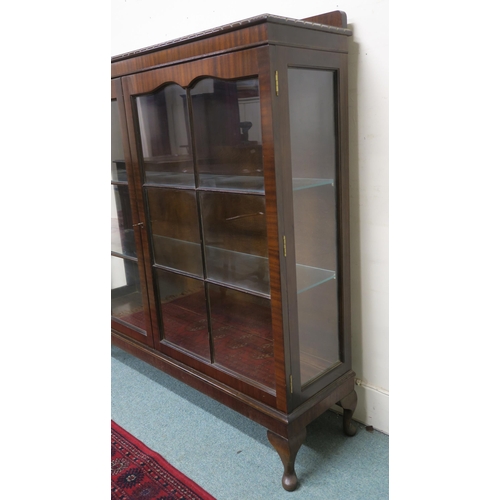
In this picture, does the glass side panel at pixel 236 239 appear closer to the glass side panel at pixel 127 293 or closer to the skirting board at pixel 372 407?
the glass side panel at pixel 127 293

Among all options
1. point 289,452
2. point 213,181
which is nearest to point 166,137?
point 213,181

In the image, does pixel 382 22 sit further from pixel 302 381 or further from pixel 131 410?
pixel 131 410

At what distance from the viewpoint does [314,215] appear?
1.38 metres

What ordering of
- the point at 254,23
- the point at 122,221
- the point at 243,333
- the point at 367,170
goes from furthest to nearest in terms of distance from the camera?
1. the point at 122,221
2. the point at 243,333
3. the point at 367,170
4. the point at 254,23

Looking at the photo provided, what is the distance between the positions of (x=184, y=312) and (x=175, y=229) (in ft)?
0.99

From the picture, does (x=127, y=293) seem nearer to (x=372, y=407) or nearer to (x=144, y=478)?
(x=144, y=478)

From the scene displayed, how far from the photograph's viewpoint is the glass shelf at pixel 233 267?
4.54 ft

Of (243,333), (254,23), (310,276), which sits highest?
(254,23)

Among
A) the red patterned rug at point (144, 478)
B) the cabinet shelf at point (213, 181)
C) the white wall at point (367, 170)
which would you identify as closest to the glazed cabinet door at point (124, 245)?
the cabinet shelf at point (213, 181)
